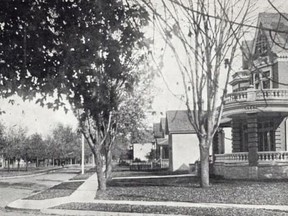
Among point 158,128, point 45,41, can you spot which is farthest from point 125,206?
point 158,128

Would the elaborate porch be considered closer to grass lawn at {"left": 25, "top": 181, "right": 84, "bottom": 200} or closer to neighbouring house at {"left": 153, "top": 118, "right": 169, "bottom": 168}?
grass lawn at {"left": 25, "top": 181, "right": 84, "bottom": 200}

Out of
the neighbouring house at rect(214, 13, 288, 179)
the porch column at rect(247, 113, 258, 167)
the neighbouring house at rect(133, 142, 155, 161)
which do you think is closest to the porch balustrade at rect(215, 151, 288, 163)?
the neighbouring house at rect(214, 13, 288, 179)

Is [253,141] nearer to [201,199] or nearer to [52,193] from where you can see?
[201,199]

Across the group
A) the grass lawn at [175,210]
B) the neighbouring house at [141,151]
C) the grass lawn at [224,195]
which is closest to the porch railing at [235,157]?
the grass lawn at [224,195]

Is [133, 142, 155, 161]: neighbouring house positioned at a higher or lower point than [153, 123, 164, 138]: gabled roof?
lower

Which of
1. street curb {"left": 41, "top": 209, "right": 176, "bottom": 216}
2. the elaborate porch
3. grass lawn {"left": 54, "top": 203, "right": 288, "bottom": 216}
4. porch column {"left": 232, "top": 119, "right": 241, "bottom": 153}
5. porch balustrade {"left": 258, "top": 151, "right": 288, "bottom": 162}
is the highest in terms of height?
porch column {"left": 232, "top": 119, "right": 241, "bottom": 153}

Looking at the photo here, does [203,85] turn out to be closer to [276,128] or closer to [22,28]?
[276,128]

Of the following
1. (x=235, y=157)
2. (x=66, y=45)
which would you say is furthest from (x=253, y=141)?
(x=66, y=45)

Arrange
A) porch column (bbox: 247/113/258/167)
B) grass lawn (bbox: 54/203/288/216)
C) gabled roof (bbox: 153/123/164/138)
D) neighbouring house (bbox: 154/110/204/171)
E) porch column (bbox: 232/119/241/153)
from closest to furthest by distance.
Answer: grass lawn (bbox: 54/203/288/216) → porch column (bbox: 247/113/258/167) → porch column (bbox: 232/119/241/153) → neighbouring house (bbox: 154/110/204/171) → gabled roof (bbox: 153/123/164/138)

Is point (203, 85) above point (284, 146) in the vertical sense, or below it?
above

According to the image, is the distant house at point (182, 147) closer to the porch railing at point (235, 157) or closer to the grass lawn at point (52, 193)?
the porch railing at point (235, 157)

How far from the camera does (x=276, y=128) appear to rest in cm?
2898

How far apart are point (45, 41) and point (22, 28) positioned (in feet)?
1.19

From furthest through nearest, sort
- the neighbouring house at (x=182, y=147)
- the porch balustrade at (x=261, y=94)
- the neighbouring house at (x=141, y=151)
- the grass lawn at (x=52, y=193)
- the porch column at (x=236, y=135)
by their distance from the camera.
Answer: the neighbouring house at (x=141, y=151)
the neighbouring house at (x=182, y=147)
the porch column at (x=236, y=135)
the porch balustrade at (x=261, y=94)
the grass lawn at (x=52, y=193)
